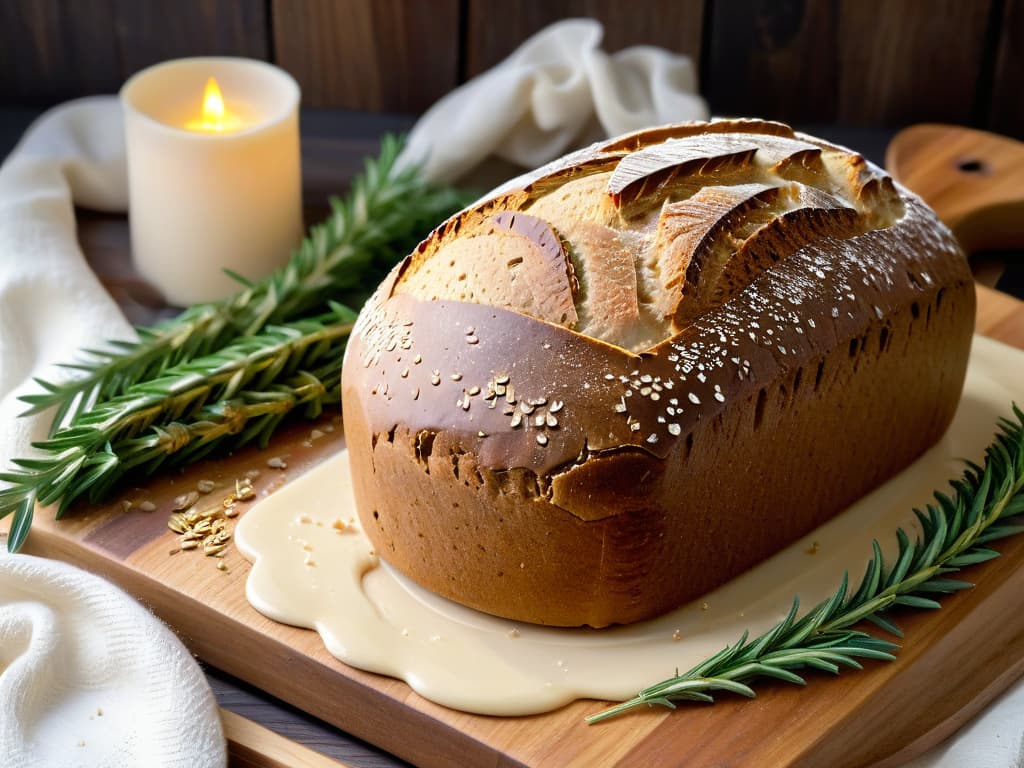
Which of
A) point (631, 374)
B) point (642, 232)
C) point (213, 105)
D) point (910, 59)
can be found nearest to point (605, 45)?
point (910, 59)

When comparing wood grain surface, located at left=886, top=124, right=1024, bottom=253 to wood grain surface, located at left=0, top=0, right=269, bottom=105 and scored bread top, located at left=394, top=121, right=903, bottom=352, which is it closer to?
scored bread top, located at left=394, top=121, right=903, bottom=352

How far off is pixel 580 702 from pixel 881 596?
0.30m

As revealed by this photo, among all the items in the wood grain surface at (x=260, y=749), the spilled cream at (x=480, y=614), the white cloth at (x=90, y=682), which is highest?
the spilled cream at (x=480, y=614)

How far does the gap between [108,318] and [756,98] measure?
1229 millimetres

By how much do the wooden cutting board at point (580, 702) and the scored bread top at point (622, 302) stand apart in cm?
19

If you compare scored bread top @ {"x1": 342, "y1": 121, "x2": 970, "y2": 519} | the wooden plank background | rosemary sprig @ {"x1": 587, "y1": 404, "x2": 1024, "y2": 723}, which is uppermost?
scored bread top @ {"x1": 342, "y1": 121, "x2": 970, "y2": 519}

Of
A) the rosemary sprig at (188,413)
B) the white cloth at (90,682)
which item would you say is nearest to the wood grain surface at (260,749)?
the white cloth at (90,682)

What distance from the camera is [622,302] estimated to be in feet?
3.80

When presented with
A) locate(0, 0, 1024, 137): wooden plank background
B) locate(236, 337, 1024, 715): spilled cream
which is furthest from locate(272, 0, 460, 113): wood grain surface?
locate(236, 337, 1024, 715): spilled cream

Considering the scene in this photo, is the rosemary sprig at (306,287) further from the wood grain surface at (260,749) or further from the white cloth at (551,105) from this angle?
the wood grain surface at (260,749)

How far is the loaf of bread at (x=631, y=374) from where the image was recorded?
Result: 44.2 inches

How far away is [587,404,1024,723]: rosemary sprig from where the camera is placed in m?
1.13

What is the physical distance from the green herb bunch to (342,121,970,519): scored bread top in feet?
0.81

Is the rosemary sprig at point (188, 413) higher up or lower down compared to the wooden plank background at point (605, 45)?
lower down
